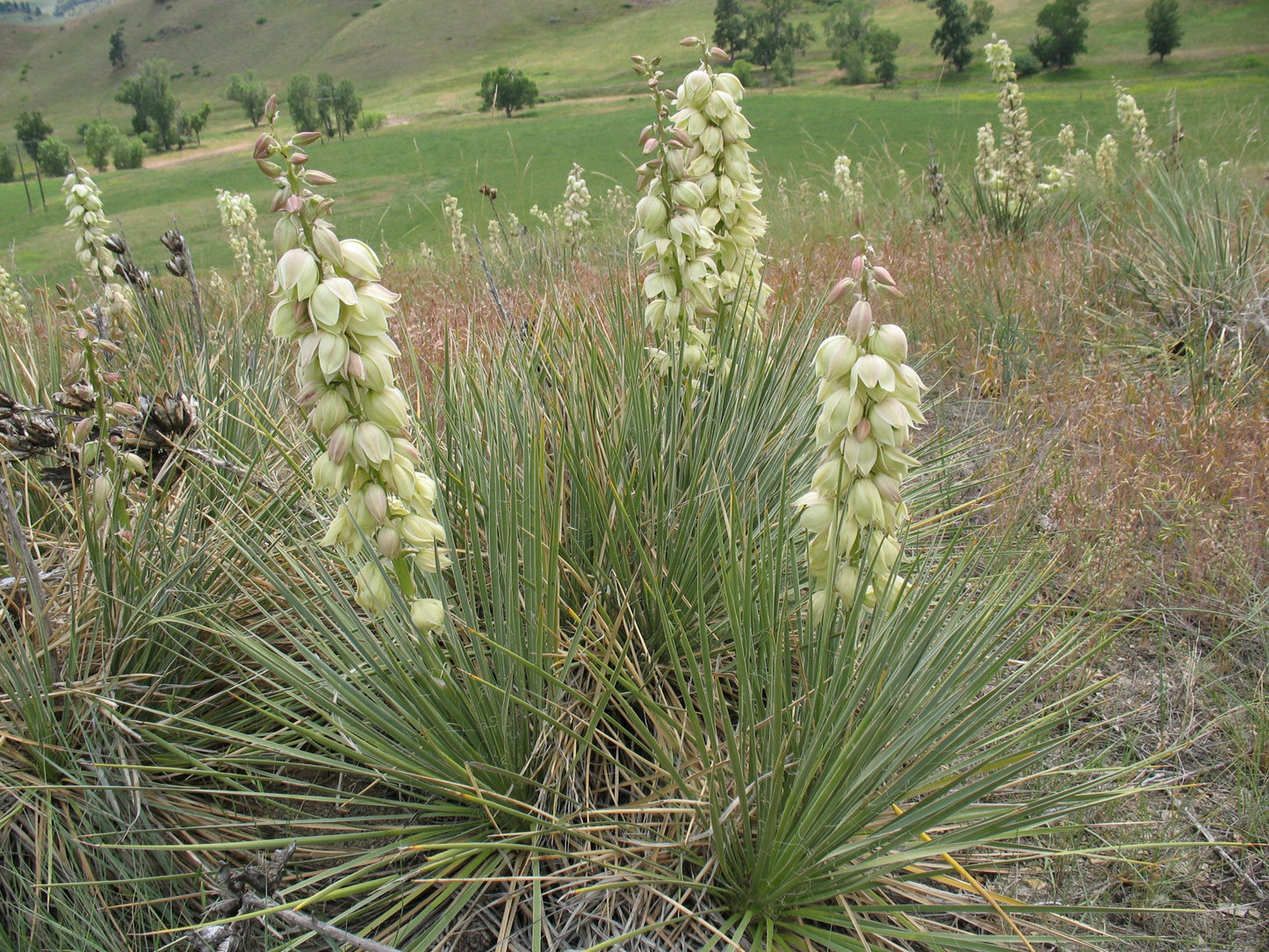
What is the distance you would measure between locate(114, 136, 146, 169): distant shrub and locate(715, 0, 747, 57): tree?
1964 inches

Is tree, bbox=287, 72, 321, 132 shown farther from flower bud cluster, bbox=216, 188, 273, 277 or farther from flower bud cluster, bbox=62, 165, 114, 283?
flower bud cluster, bbox=62, 165, 114, 283

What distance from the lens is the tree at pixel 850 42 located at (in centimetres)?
5488

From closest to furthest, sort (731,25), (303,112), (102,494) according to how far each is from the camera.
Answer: (102,494)
(303,112)
(731,25)

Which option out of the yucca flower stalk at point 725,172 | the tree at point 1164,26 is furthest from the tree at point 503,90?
the tree at point 1164,26

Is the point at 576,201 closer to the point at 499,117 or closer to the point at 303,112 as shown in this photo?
the point at 303,112

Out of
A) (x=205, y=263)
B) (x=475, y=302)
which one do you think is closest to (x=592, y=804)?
(x=475, y=302)

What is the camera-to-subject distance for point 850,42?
57000 millimetres

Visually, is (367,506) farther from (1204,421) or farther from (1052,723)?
(1204,421)

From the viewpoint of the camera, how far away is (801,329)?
121 inches

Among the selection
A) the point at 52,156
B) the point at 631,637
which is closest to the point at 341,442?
the point at 631,637

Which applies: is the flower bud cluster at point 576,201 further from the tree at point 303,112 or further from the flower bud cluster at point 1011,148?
the flower bud cluster at point 1011,148

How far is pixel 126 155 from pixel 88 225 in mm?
77150

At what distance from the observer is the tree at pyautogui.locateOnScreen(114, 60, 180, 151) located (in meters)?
76.9

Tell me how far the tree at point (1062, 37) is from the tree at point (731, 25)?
22.2 metres
